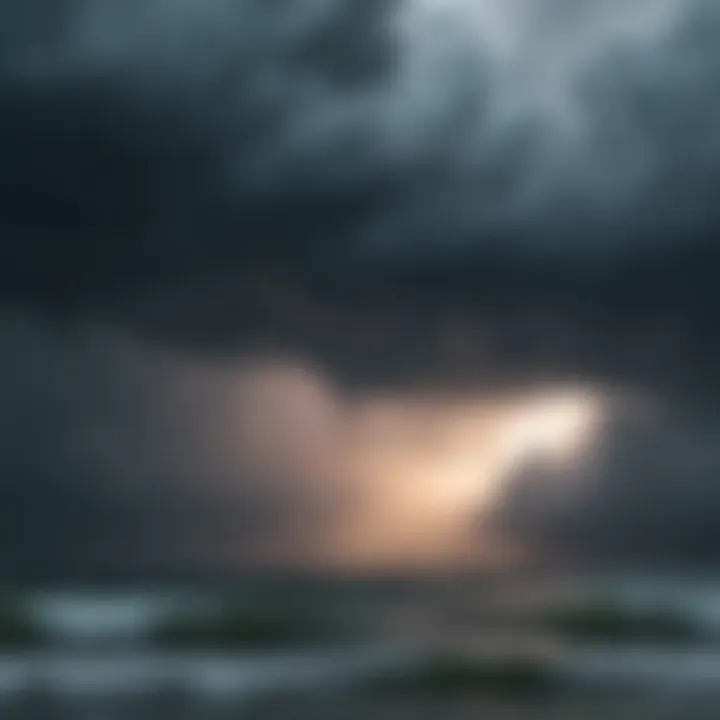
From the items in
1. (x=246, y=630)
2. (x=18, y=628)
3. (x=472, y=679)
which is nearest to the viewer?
(x=472, y=679)

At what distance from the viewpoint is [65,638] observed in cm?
1131

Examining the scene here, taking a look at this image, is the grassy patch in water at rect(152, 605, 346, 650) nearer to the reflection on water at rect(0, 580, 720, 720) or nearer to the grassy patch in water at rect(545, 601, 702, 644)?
the reflection on water at rect(0, 580, 720, 720)

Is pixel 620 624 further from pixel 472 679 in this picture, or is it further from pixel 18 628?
pixel 18 628

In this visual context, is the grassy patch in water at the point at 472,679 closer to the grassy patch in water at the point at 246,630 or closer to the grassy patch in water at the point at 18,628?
the grassy patch in water at the point at 246,630

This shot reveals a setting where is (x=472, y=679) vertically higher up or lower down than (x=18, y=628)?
lower down

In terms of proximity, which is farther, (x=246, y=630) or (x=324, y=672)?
(x=246, y=630)

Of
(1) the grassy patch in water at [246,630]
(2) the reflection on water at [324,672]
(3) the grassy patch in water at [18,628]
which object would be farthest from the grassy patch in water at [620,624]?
(3) the grassy patch in water at [18,628]

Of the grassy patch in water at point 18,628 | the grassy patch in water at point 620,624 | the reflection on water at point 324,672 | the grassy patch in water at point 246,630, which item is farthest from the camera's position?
the grassy patch in water at point 620,624

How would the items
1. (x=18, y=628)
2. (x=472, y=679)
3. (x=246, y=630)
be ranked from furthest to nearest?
(x=246, y=630), (x=18, y=628), (x=472, y=679)

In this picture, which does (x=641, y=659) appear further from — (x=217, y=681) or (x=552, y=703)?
(x=217, y=681)

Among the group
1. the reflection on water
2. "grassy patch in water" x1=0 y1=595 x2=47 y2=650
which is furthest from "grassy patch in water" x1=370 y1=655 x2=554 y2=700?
"grassy patch in water" x1=0 y1=595 x2=47 y2=650

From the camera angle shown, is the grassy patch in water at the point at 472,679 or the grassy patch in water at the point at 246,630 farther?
the grassy patch in water at the point at 246,630

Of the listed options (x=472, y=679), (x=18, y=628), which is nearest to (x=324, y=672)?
(x=472, y=679)

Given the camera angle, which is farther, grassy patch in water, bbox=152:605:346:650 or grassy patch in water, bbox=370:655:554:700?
grassy patch in water, bbox=152:605:346:650
